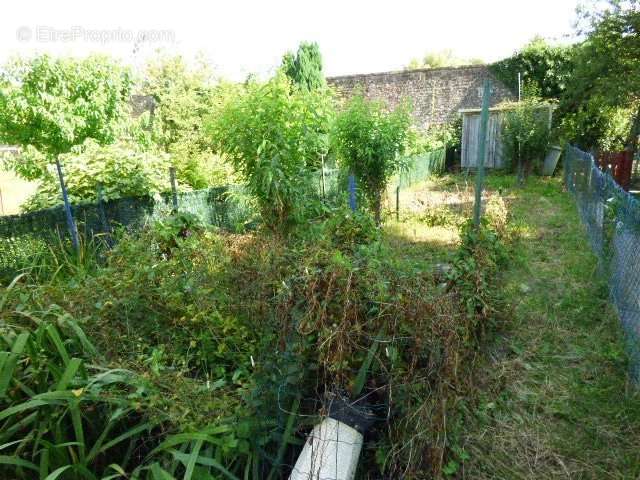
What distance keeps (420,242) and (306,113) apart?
9.51 feet

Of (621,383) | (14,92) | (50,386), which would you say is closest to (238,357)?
(50,386)

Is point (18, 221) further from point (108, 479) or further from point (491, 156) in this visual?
point (491, 156)

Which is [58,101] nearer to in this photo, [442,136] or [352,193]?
[352,193]

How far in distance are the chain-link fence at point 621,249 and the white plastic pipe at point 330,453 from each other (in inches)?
89.9

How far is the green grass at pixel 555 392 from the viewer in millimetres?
2436

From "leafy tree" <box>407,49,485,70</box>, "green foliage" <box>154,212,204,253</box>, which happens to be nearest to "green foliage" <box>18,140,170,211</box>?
"green foliage" <box>154,212,204,253</box>

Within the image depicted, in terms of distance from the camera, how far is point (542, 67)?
15.3 m

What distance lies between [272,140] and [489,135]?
11.4 meters

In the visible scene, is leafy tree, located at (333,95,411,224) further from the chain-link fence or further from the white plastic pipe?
the white plastic pipe

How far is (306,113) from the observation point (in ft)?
18.8

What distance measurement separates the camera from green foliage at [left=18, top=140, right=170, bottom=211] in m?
5.95

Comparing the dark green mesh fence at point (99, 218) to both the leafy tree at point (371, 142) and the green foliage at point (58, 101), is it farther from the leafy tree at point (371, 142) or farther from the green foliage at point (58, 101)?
the leafy tree at point (371, 142)

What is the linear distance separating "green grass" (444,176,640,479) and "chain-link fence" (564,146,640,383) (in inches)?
6.8

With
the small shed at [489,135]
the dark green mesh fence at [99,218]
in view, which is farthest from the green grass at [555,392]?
the small shed at [489,135]
